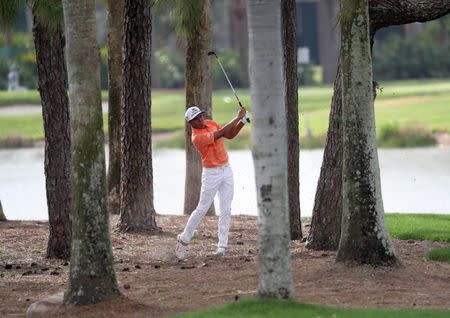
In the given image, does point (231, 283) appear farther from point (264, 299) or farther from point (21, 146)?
point (21, 146)

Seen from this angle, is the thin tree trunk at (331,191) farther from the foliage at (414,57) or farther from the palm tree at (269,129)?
the foliage at (414,57)

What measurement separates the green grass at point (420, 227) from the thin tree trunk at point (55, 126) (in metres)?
4.44

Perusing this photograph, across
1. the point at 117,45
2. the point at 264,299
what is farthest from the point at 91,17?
the point at 117,45

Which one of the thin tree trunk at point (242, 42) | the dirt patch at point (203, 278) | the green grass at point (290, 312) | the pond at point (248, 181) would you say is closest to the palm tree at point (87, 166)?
the dirt patch at point (203, 278)

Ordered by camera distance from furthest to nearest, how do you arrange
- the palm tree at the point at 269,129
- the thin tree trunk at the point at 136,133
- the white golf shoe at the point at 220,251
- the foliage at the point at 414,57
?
the foliage at the point at 414,57 < the thin tree trunk at the point at 136,133 < the white golf shoe at the point at 220,251 < the palm tree at the point at 269,129

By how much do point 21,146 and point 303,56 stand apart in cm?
1594

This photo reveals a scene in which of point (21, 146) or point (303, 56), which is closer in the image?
point (21, 146)

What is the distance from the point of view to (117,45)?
64.7 feet

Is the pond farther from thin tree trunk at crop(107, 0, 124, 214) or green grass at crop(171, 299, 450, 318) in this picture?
green grass at crop(171, 299, 450, 318)

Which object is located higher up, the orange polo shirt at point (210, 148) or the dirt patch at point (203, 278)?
the orange polo shirt at point (210, 148)

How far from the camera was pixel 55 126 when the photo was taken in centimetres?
1468

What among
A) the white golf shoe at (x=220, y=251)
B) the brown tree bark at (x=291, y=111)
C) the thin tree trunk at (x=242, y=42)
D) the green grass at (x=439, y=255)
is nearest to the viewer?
the green grass at (x=439, y=255)

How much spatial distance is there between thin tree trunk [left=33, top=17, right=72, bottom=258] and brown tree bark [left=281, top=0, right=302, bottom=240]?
3.01 meters

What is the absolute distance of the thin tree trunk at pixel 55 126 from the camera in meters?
14.6
